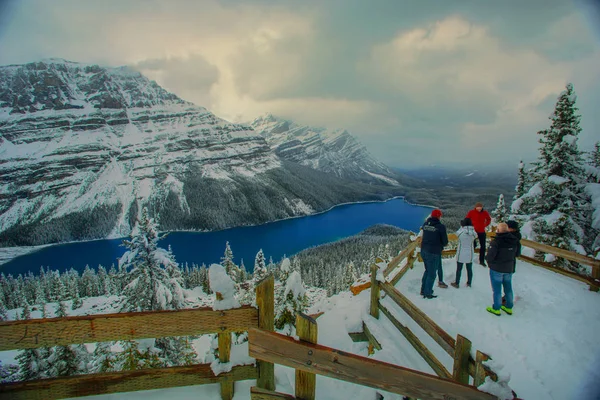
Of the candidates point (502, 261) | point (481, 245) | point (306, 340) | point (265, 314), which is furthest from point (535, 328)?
point (265, 314)

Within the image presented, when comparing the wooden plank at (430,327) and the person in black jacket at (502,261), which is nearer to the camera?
the wooden plank at (430,327)

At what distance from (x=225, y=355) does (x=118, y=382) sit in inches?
51.1

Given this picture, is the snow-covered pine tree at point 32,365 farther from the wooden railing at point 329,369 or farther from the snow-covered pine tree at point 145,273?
the wooden railing at point 329,369

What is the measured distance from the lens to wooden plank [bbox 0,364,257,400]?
2.92m

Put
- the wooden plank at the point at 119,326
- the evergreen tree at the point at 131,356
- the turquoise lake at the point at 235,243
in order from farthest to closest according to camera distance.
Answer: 1. the turquoise lake at the point at 235,243
2. the evergreen tree at the point at 131,356
3. the wooden plank at the point at 119,326

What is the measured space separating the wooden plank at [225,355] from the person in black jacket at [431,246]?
20.3 feet

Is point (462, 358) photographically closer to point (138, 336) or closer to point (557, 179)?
point (138, 336)

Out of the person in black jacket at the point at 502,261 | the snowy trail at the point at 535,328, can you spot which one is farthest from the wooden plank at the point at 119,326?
the person in black jacket at the point at 502,261

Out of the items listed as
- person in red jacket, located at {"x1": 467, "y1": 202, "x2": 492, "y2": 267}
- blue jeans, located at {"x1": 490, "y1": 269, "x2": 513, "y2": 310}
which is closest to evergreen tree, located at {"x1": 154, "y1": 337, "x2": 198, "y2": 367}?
blue jeans, located at {"x1": 490, "y1": 269, "x2": 513, "y2": 310}

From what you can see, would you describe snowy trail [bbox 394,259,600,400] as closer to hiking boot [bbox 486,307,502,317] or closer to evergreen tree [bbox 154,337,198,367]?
hiking boot [bbox 486,307,502,317]

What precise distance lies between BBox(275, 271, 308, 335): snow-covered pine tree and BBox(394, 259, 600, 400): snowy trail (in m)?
2.81

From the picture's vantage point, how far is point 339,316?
759 cm

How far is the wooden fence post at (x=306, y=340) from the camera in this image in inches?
101

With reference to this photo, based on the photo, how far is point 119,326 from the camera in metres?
2.86
